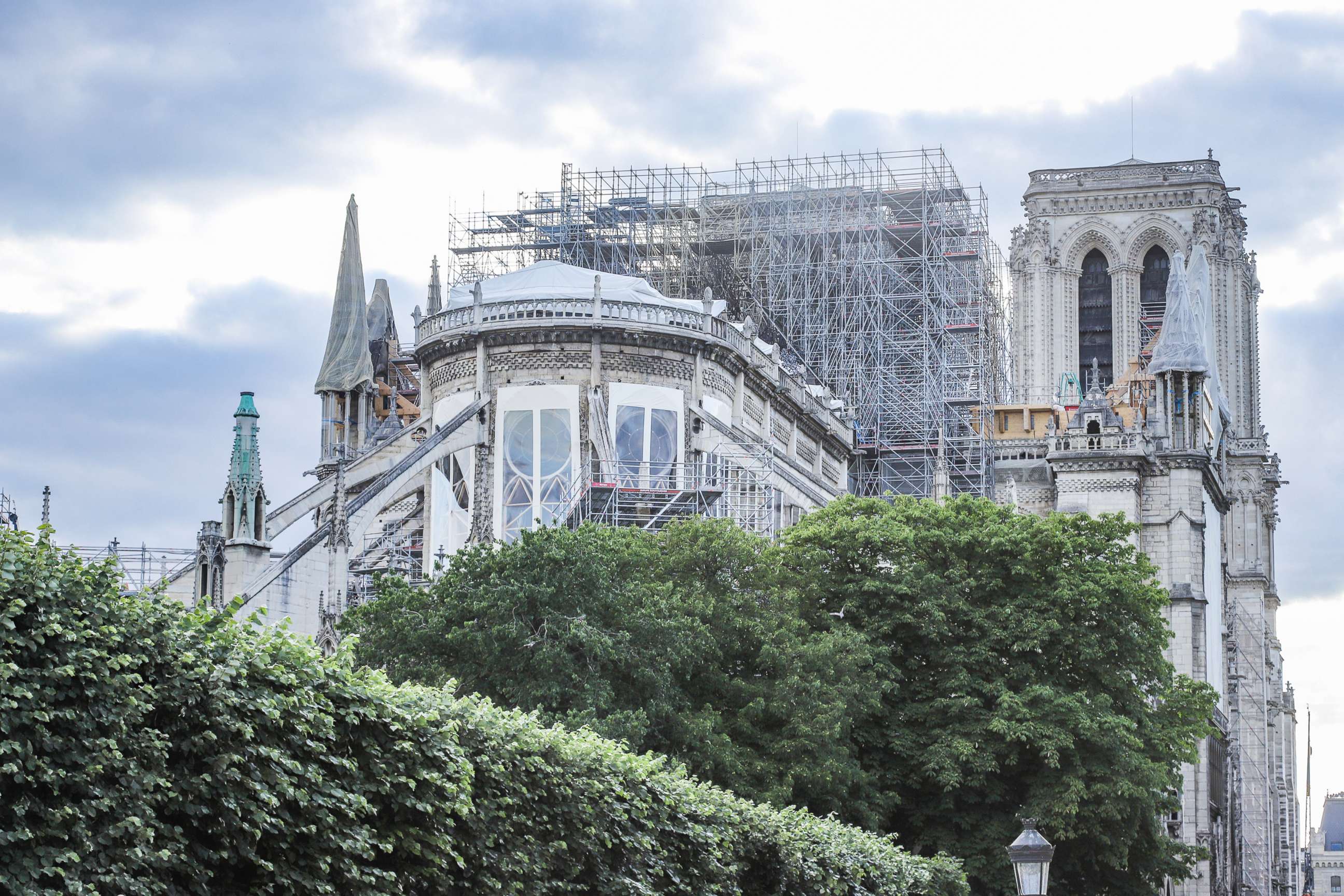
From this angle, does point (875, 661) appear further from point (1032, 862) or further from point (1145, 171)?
point (1145, 171)

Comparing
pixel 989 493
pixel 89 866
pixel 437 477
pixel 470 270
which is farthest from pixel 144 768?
pixel 470 270

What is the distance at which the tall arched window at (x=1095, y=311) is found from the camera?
108 meters

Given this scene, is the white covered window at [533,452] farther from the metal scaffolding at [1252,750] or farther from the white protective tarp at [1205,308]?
the metal scaffolding at [1252,750]

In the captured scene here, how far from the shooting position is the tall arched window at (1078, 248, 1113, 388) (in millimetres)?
107938

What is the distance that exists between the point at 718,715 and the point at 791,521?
24.1m

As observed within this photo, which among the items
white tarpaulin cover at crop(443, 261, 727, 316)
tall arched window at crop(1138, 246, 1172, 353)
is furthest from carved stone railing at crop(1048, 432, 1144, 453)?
tall arched window at crop(1138, 246, 1172, 353)

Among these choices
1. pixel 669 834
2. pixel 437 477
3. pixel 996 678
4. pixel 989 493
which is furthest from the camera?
pixel 989 493

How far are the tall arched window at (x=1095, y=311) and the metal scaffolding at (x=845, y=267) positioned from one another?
22.0 metres

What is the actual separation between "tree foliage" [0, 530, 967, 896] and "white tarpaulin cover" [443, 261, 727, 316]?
3984 centimetres

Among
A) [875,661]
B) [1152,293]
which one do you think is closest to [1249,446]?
[1152,293]

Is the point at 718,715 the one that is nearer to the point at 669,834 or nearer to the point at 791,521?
the point at 669,834

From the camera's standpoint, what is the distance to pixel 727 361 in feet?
208

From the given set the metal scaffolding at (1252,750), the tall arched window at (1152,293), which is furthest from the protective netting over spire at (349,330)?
the tall arched window at (1152,293)

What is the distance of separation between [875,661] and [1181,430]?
37.0m
